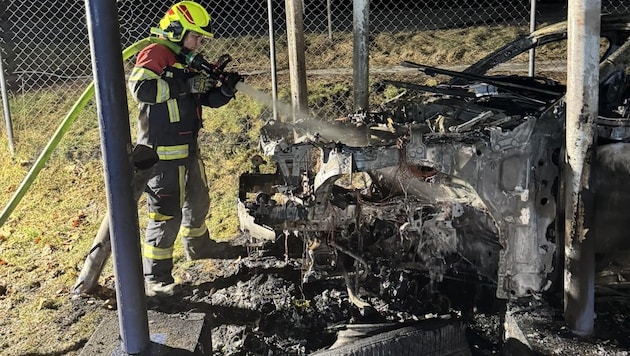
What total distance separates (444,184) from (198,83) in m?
2.11

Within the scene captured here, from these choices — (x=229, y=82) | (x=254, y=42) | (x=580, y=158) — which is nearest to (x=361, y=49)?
(x=229, y=82)

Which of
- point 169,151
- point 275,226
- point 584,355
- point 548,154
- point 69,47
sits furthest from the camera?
point 69,47

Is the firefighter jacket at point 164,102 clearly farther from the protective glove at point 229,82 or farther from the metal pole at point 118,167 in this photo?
the metal pole at point 118,167

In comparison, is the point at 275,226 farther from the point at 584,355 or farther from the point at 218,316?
the point at 584,355

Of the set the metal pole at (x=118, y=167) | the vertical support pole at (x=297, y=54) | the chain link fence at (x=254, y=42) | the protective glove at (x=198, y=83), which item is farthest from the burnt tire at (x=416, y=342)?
the chain link fence at (x=254, y=42)

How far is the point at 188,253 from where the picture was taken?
596 cm

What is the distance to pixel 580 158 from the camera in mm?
3637

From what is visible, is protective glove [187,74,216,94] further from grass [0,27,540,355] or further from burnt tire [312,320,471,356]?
burnt tire [312,320,471,356]

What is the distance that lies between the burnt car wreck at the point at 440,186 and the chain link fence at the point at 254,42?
4117 millimetres

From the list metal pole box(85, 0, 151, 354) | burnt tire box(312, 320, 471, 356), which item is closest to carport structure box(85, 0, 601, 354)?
metal pole box(85, 0, 151, 354)

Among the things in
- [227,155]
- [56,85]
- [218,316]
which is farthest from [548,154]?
[56,85]

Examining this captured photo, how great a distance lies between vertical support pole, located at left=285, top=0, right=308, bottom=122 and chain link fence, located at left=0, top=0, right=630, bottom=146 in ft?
6.61

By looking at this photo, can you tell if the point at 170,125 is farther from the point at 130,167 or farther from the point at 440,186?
the point at 130,167

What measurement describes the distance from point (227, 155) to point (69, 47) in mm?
5264
